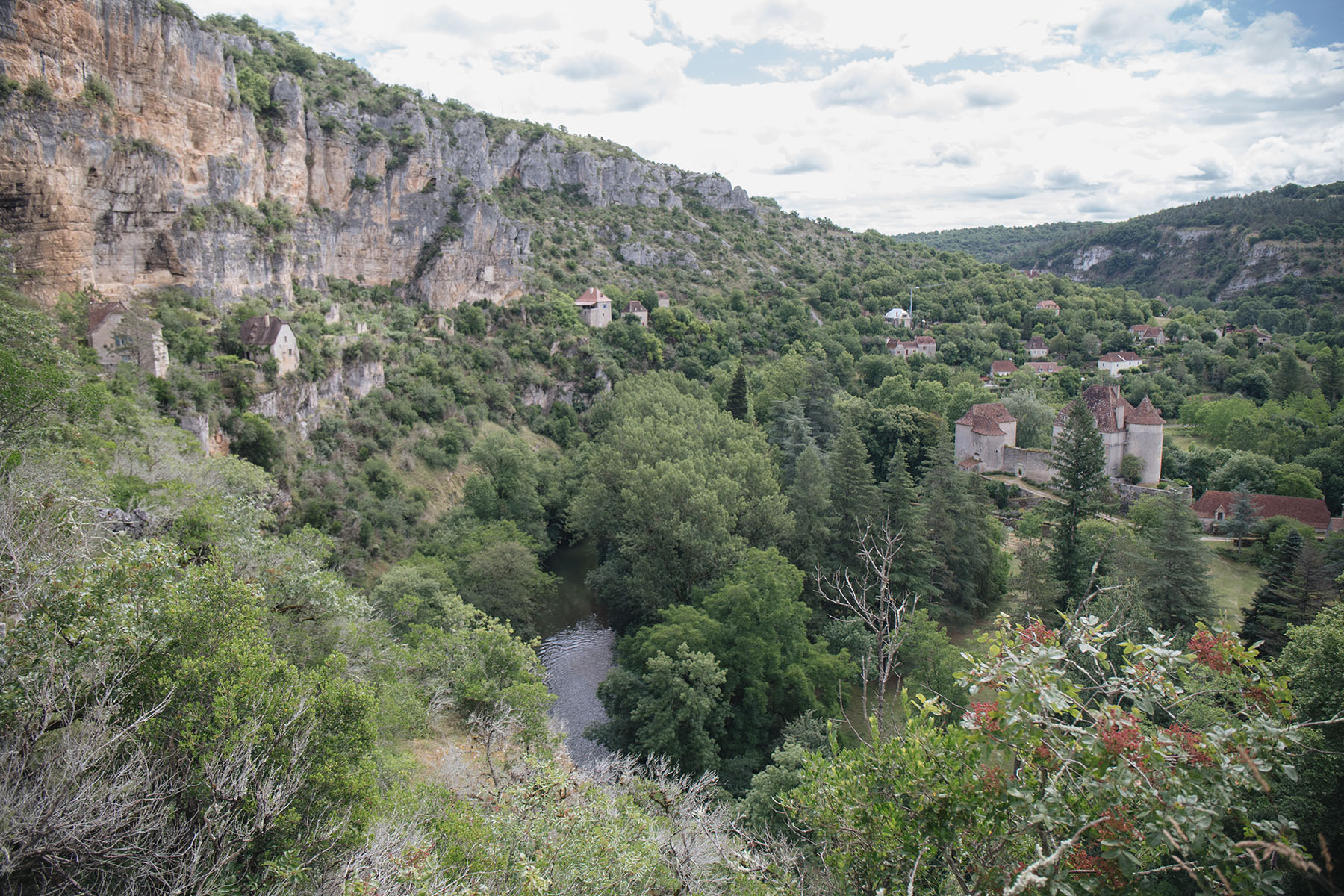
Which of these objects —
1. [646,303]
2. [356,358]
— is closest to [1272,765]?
[356,358]

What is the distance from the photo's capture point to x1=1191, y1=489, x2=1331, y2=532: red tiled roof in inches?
1185

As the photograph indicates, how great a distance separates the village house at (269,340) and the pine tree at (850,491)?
2274cm

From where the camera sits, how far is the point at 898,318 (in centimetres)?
6744

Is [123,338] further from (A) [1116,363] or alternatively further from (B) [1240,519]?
(A) [1116,363]

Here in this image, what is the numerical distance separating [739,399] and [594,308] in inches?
753

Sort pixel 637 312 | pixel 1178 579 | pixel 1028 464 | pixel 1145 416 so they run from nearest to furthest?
pixel 1178 579 → pixel 1145 416 → pixel 1028 464 → pixel 637 312

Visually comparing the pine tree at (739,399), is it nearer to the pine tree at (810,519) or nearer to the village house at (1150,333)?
the pine tree at (810,519)

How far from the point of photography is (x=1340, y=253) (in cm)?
7438

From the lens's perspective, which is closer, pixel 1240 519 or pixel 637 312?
pixel 1240 519

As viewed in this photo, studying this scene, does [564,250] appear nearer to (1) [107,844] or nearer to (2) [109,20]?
(2) [109,20]

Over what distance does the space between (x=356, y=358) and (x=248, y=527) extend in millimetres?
21053

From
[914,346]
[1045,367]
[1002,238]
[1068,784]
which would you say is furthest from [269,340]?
[1002,238]

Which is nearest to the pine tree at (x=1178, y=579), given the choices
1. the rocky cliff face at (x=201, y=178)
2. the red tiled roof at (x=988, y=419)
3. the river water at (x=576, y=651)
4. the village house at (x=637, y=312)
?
the river water at (x=576, y=651)

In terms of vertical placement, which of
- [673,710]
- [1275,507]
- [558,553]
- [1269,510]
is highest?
[1275,507]
